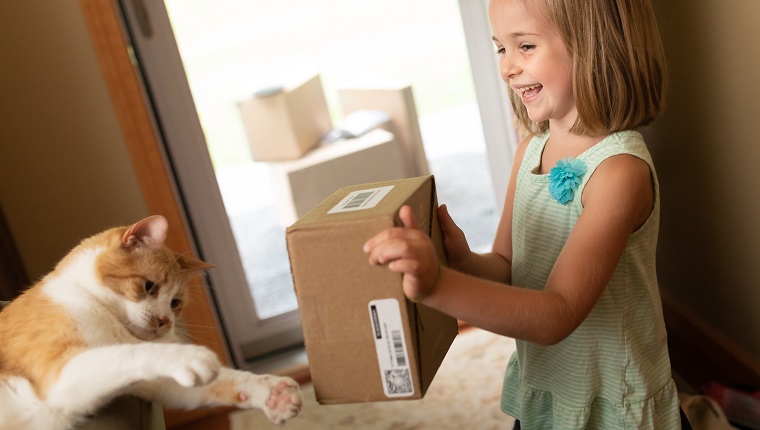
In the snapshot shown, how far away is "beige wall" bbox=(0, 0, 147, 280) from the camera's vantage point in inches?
67.3

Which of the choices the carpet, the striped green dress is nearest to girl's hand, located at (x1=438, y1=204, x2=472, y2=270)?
the striped green dress

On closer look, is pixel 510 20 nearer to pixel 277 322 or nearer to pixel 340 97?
pixel 340 97

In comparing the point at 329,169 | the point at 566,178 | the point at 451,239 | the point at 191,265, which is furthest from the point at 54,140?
the point at 566,178

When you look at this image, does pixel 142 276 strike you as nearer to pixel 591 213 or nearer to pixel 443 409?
pixel 591 213

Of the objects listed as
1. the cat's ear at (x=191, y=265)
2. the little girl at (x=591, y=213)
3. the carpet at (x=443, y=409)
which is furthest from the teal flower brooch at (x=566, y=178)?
the carpet at (x=443, y=409)

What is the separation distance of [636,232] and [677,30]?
579mm

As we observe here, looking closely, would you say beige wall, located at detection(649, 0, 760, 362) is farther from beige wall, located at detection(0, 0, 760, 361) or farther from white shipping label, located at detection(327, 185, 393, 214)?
white shipping label, located at detection(327, 185, 393, 214)

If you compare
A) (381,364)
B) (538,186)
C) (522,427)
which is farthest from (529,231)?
(381,364)

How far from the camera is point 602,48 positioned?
940mm

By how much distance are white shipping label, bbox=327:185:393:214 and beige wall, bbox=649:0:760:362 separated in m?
0.73

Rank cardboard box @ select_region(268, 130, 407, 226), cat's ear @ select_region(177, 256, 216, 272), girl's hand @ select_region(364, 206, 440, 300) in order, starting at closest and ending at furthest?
girl's hand @ select_region(364, 206, 440, 300) → cat's ear @ select_region(177, 256, 216, 272) → cardboard box @ select_region(268, 130, 407, 226)

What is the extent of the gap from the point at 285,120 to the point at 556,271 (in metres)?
1.21

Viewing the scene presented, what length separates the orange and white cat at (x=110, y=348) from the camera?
0.78m

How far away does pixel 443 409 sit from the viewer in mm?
1688
